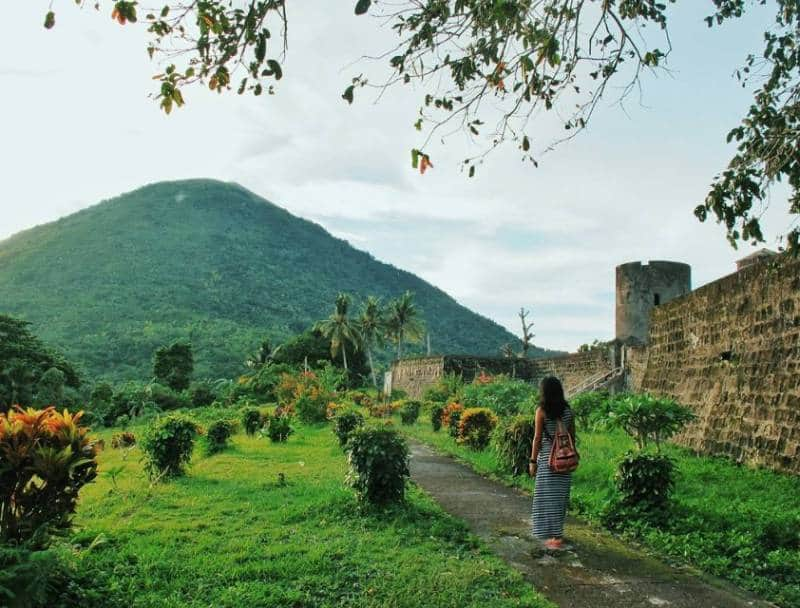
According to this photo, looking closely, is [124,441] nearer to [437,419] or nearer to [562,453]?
[437,419]

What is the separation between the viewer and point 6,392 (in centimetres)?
2944

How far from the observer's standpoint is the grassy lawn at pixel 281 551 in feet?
14.2

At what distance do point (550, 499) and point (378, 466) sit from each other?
190 cm

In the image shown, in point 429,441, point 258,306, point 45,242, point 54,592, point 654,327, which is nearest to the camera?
point 54,592

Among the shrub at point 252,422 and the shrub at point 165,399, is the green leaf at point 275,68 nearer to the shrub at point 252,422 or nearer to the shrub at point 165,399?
the shrub at point 252,422

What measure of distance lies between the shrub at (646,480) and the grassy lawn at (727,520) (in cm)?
20

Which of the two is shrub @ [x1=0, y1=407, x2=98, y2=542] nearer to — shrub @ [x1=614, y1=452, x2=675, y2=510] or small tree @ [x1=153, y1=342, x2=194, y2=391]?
shrub @ [x1=614, y1=452, x2=675, y2=510]

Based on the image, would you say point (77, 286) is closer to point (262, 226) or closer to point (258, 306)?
point (258, 306)

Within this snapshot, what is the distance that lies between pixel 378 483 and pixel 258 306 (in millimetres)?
73314

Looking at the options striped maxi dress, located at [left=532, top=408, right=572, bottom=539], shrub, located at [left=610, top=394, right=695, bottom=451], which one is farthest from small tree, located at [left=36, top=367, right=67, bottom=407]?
striped maxi dress, located at [left=532, top=408, right=572, bottom=539]

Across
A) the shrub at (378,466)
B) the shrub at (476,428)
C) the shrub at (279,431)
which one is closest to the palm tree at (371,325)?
the shrub at (279,431)

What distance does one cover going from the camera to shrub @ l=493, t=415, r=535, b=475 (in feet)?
29.9

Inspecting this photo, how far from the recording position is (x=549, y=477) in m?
5.88

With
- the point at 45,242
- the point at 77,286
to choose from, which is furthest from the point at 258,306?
the point at 45,242
